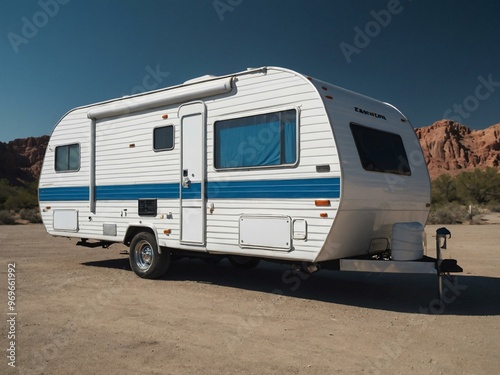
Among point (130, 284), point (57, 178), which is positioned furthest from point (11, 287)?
point (57, 178)

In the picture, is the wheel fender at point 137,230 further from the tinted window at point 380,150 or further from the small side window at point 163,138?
the tinted window at point 380,150

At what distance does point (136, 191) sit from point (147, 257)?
4.09ft

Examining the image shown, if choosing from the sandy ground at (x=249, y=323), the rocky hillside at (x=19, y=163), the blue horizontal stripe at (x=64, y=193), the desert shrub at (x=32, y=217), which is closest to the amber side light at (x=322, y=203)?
the sandy ground at (x=249, y=323)

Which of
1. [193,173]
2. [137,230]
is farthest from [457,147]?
[193,173]

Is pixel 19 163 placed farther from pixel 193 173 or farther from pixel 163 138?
pixel 193 173

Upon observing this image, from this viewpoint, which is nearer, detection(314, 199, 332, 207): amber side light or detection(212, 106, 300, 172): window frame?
detection(314, 199, 332, 207): amber side light

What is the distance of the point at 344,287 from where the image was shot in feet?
28.0

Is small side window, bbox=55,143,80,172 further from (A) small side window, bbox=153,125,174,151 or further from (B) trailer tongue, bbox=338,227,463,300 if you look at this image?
(B) trailer tongue, bbox=338,227,463,300

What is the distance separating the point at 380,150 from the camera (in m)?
7.55

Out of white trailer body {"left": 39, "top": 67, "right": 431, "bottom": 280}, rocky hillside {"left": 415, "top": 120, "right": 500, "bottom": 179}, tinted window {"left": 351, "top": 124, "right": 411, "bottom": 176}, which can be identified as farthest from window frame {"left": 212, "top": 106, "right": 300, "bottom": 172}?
rocky hillside {"left": 415, "top": 120, "right": 500, "bottom": 179}

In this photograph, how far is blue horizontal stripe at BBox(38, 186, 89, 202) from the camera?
10.2 meters

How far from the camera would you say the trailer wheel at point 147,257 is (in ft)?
29.6

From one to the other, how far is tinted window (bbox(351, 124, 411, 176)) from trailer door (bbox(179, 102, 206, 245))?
2.56m

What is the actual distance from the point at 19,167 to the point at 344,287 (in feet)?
266
